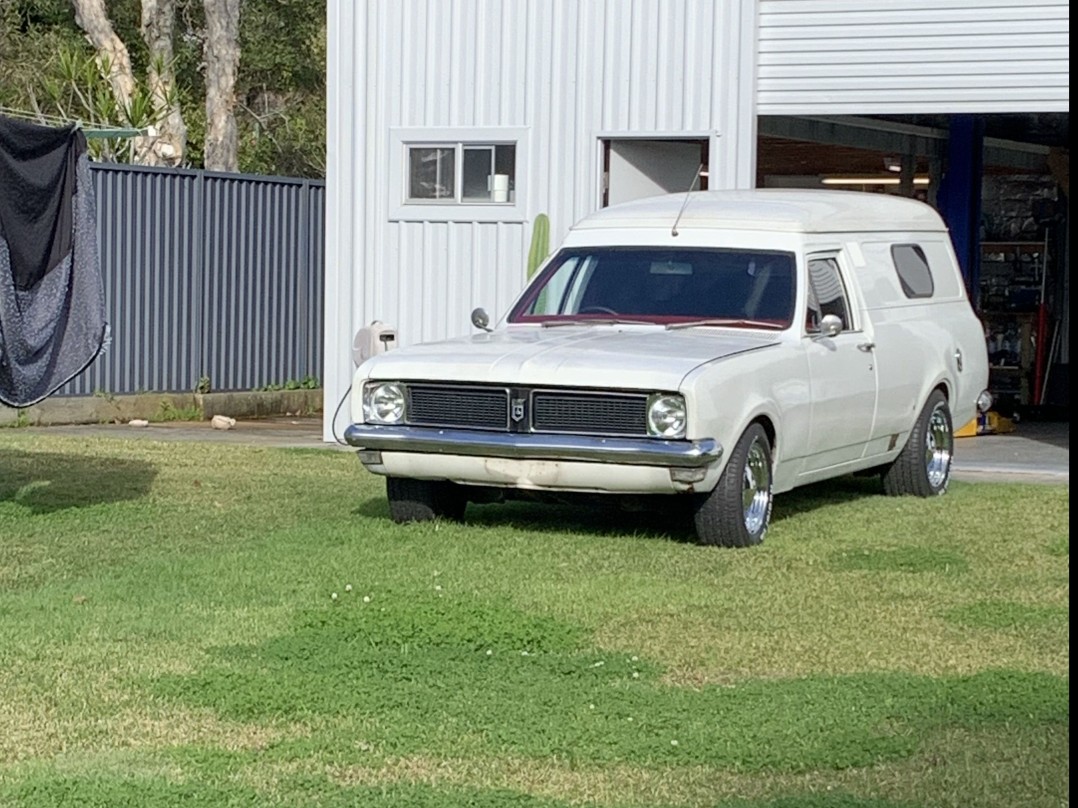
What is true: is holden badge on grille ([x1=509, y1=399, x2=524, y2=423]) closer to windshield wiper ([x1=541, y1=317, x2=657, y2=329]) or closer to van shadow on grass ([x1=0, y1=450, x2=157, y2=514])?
windshield wiper ([x1=541, y1=317, x2=657, y2=329])

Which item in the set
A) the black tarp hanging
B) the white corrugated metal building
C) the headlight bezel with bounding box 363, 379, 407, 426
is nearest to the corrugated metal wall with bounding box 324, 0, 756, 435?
the white corrugated metal building

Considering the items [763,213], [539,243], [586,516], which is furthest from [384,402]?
[539,243]

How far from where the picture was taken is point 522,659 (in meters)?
7.29

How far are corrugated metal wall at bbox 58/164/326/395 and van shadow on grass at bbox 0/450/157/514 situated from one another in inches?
166

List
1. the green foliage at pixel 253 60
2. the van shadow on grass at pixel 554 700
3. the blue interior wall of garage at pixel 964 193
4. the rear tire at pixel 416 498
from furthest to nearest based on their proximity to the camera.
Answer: the green foliage at pixel 253 60 → the blue interior wall of garage at pixel 964 193 → the rear tire at pixel 416 498 → the van shadow on grass at pixel 554 700

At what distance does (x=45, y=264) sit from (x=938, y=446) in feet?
19.0

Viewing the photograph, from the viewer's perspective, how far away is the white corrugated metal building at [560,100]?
15.0m

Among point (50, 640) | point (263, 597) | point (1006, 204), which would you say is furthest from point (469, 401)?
point (1006, 204)

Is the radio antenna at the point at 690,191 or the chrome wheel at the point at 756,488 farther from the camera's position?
the radio antenna at the point at 690,191

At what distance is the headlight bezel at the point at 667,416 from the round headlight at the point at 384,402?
1.40m

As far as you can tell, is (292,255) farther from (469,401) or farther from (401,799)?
(401,799)

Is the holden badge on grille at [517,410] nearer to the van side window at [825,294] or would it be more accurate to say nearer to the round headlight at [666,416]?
the round headlight at [666,416]

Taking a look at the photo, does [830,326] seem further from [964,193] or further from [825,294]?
[964,193]

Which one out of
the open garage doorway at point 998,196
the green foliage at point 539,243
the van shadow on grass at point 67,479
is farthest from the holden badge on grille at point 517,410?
the open garage doorway at point 998,196
